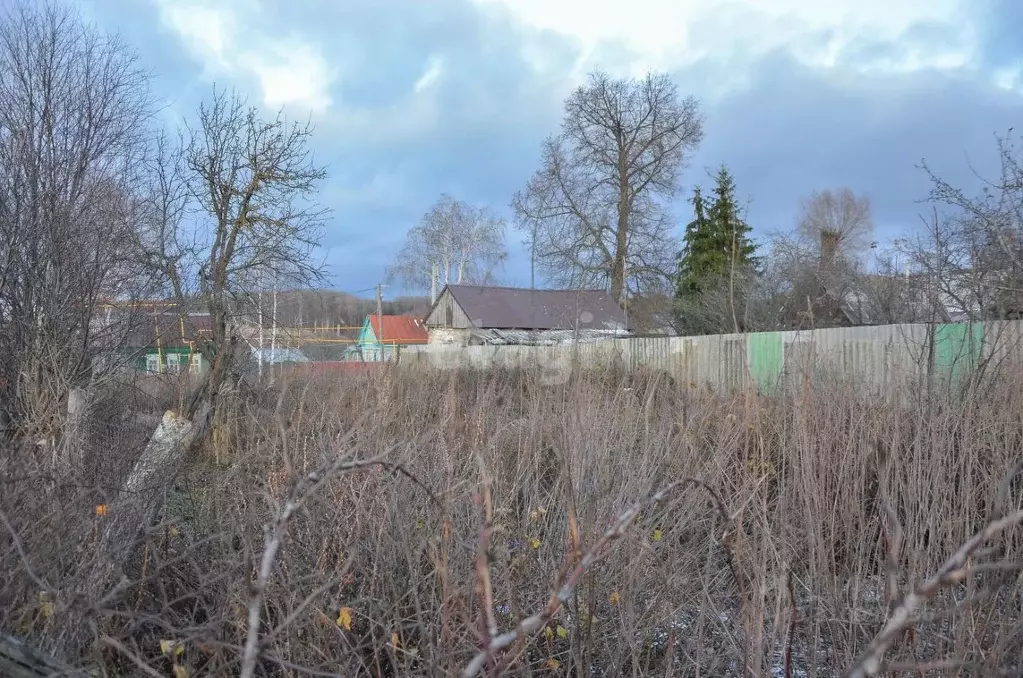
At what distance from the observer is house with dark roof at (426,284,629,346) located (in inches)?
1027

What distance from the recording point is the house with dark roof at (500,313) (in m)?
26.1

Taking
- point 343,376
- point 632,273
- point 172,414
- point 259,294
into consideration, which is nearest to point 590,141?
point 632,273

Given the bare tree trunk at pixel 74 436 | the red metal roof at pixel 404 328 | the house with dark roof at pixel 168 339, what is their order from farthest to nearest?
the red metal roof at pixel 404 328
the house with dark roof at pixel 168 339
the bare tree trunk at pixel 74 436

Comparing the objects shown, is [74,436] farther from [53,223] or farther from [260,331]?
[260,331]

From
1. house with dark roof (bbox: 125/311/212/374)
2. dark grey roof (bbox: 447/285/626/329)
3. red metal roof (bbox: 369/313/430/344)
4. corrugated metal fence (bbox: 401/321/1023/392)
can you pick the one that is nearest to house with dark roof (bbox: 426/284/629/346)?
dark grey roof (bbox: 447/285/626/329)

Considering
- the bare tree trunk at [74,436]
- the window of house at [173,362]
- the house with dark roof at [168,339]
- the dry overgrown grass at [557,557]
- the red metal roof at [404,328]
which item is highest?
the red metal roof at [404,328]

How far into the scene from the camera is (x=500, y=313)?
1220 inches

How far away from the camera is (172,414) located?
17.1 ft

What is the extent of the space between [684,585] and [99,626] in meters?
2.11

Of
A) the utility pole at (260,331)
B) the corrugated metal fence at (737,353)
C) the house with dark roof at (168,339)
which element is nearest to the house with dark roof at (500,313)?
the corrugated metal fence at (737,353)

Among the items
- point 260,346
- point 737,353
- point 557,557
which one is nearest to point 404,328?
point 737,353

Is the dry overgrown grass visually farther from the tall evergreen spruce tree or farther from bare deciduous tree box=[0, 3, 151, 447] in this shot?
the tall evergreen spruce tree

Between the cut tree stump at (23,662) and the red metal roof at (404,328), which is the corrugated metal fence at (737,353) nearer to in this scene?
the cut tree stump at (23,662)

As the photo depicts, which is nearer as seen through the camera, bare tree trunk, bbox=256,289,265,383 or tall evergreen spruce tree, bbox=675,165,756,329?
bare tree trunk, bbox=256,289,265,383
